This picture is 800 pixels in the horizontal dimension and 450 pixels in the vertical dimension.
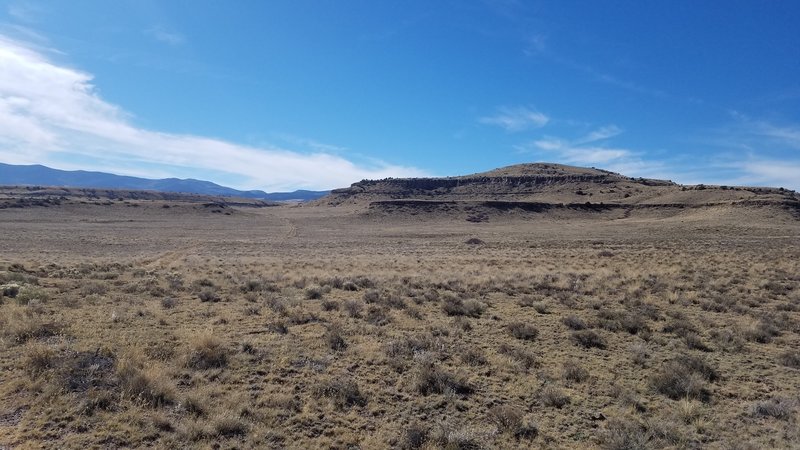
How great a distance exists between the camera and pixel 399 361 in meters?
9.48

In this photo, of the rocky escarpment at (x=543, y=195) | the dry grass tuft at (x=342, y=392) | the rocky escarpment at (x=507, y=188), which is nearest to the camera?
the dry grass tuft at (x=342, y=392)

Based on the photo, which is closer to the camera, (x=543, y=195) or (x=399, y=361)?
(x=399, y=361)

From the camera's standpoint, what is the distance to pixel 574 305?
15.1 meters

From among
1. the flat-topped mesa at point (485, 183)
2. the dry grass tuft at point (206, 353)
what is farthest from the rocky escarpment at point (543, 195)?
the dry grass tuft at point (206, 353)

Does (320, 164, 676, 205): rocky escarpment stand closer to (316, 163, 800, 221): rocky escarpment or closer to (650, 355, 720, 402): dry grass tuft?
(316, 163, 800, 221): rocky escarpment

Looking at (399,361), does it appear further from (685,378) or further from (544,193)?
(544,193)

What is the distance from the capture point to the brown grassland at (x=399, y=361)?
6.70m

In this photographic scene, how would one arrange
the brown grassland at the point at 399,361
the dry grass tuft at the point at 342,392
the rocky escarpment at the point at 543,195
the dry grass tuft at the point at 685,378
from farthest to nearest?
1. the rocky escarpment at the point at 543,195
2. the dry grass tuft at the point at 685,378
3. the dry grass tuft at the point at 342,392
4. the brown grassland at the point at 399,361

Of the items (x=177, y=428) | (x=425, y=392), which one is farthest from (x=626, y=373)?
(x=177, y=428)

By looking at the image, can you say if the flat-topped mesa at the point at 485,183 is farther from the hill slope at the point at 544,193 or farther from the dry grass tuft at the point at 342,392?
the dry grass tuft at the point at 342,392

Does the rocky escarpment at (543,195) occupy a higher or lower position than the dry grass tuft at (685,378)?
higher

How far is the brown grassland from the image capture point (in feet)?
22.0

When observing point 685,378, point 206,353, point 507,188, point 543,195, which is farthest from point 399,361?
point 507,188

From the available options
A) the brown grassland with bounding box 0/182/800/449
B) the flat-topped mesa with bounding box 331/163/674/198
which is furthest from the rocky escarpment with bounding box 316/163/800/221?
the brown grassland with bounding box 0/182/800/449
